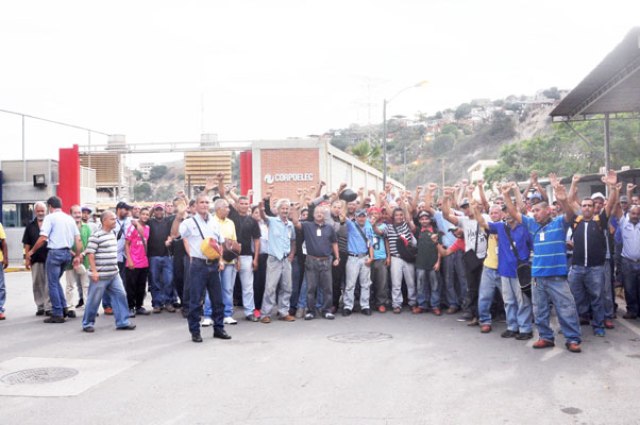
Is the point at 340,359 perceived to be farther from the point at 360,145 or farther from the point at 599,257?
the point at 360,145

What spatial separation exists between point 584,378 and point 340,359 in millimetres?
2589

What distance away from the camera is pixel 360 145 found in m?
51.7

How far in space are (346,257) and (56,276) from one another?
4.81m

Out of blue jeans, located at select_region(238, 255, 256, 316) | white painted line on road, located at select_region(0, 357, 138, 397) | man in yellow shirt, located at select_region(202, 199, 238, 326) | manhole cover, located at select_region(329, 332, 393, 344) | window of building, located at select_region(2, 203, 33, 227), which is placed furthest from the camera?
window of building, located at select_region(2, 203, 33, 227)

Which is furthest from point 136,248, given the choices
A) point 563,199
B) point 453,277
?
point 563,199

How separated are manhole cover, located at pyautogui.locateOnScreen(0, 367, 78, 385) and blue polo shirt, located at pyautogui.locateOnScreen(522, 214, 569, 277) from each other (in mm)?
5579

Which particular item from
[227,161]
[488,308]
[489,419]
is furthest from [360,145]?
[489,419]

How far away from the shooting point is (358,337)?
848cm

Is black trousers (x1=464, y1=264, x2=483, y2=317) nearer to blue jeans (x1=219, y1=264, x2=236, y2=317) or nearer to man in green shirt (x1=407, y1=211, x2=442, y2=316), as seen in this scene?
man in green shirt (x1=407, y1=211, x2=442, y2=316)

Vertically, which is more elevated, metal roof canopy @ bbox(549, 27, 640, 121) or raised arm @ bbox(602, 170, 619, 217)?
metal roof canopy @ bbox(549, 27, 640, 121)

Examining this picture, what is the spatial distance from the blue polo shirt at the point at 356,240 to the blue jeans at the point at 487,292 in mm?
2469

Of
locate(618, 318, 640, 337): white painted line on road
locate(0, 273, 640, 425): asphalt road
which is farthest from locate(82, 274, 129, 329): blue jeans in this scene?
locate(618, 318, 640, 337): white painted line on road

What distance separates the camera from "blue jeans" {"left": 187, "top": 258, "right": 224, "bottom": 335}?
27.1 feet

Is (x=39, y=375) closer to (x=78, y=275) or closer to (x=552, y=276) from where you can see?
(x=78, y=275)
